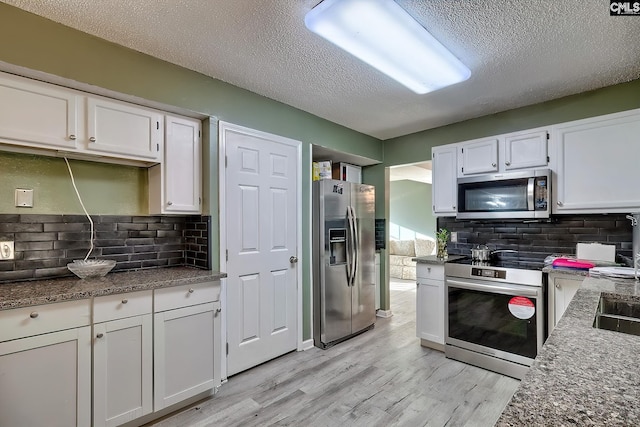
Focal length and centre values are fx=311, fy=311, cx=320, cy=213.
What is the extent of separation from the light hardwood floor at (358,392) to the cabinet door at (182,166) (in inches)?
57.3

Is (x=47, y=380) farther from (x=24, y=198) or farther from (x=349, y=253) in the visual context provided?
(x=349, y=253)

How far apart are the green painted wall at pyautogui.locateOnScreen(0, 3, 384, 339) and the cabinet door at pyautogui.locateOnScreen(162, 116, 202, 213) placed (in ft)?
0.30

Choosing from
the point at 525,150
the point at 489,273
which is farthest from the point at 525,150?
the point at 489,273

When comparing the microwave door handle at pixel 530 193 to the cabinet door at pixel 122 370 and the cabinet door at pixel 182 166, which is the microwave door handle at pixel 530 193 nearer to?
the cabinet door at pixel 182 166

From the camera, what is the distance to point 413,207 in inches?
330

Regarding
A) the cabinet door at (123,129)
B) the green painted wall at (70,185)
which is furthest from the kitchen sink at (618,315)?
the green painted wall at (70,185)

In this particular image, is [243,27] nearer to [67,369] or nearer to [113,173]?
[113,173]

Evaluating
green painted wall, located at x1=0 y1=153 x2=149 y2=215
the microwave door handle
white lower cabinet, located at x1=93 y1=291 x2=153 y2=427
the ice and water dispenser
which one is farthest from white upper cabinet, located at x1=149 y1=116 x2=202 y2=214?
the microwave door handle

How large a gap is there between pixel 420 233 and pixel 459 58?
21.2 ft

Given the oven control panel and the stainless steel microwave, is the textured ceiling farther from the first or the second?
the oven control panel

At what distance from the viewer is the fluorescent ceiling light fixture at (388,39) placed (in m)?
1.56

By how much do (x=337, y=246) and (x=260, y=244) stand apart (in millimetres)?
923

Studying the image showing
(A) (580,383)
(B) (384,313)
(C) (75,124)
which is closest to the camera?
(A) (580,383)

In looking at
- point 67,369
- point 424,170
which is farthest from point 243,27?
point 424,170
